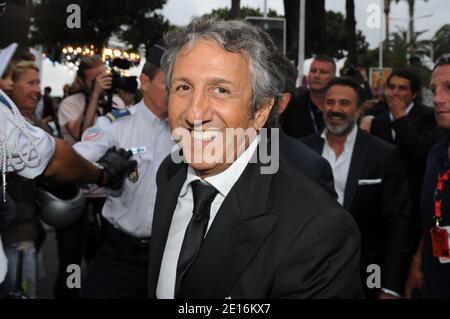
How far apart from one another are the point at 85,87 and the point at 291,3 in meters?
3.91

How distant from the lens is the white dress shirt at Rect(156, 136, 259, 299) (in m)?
1.75

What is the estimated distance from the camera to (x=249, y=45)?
1696mm

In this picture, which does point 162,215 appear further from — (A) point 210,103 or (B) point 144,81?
(B) point 144,81

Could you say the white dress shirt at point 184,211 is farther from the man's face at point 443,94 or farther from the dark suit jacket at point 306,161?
the man's face at point 443,94

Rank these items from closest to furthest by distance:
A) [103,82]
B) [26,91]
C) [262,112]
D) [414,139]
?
[262,112] < [26,91] < [414,139] < [103,82]

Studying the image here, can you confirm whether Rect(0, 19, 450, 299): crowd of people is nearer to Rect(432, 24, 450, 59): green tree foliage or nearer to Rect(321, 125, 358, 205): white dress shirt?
Rect(321, 125, 358, 205): white dress shirt

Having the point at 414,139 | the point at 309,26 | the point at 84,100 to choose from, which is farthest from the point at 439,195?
the point at 309,26

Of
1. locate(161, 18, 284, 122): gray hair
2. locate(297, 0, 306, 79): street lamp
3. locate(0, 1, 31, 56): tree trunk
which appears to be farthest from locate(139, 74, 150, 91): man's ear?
locate(297, 0, 306, 79): street lamp

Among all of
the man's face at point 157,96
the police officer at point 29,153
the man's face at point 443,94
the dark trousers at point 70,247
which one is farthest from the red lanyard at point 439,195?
the dark trousers at point 70,247

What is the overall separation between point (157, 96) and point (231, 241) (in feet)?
6.55

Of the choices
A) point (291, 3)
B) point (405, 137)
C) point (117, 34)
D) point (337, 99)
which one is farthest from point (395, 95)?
point (117, 34)
